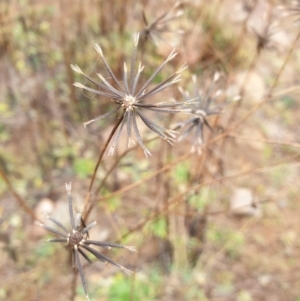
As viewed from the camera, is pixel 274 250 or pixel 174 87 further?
pixel 274 250

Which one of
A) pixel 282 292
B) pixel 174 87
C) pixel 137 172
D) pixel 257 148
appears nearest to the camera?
pixel 174 87

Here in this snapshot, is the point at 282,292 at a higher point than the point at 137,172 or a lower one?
lower

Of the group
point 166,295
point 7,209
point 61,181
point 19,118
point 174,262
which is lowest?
point 166,295

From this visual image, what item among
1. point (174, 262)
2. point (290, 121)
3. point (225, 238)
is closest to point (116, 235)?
point (174, 262)

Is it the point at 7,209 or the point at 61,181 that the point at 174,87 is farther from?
the point at 7,209

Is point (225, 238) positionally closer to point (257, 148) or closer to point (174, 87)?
point (257, 148)

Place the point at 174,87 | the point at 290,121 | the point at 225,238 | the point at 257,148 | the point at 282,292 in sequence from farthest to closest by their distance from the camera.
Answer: the point at 290,121
the point at 257,148
the point at 225,238
the point at 282,292
the point at 174,87

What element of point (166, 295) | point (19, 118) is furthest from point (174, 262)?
point (19, 118)
